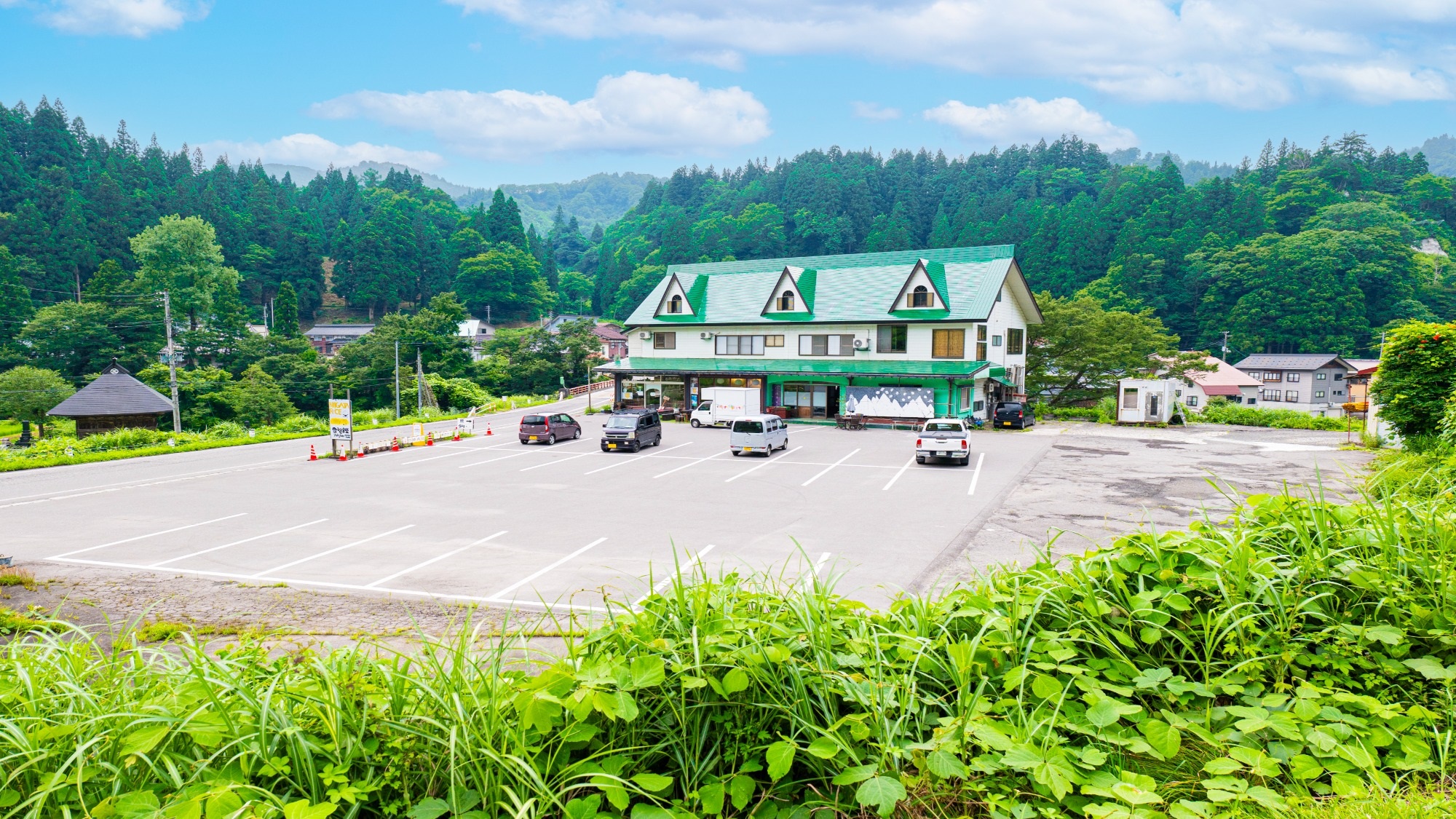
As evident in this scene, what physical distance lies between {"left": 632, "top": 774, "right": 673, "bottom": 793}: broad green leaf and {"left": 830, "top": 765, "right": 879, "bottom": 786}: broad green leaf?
596 millimetres

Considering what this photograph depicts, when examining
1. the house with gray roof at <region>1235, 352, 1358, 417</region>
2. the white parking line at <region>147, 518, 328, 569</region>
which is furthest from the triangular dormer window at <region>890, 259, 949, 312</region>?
the house with gray roof at <region>1235, 352, 1358, 417</region>

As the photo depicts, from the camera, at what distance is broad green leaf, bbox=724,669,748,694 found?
9.00 ft

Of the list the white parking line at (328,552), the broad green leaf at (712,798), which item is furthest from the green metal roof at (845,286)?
the broad green leaf at (712,798)

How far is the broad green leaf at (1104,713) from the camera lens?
9.11 ft

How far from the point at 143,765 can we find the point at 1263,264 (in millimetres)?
83083

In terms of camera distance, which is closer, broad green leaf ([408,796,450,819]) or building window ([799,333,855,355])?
broad green leaf ([408,796,450,819])

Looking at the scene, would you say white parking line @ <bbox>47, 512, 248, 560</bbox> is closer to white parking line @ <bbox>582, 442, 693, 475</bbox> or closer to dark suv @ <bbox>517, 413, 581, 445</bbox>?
white parking line @ <bbox>582, 442, 693, 475</bbox>

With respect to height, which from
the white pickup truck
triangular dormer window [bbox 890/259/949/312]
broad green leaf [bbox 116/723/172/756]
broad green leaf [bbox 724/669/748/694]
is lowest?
the white pickup truck

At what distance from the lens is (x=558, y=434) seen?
28469 millimetres

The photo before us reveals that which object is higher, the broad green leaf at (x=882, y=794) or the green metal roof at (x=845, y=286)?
the green metal roof at (x=845, y=286)

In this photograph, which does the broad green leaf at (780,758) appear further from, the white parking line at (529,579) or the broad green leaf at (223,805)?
the white parking line at (529,579)

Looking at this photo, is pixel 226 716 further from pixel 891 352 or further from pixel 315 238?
pixel 315 238

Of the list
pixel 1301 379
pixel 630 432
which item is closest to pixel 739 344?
pixel 630 432

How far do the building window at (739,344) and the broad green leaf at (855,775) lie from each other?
3687 centimetres
